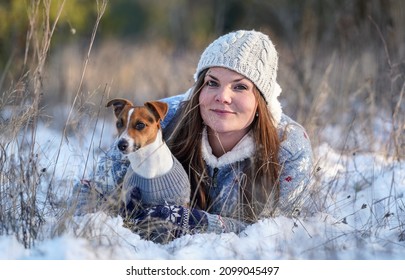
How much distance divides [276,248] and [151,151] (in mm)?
837

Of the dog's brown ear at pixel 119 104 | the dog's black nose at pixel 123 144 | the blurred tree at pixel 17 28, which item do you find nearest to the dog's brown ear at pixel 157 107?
the dog's brown ear at pixel 119 104

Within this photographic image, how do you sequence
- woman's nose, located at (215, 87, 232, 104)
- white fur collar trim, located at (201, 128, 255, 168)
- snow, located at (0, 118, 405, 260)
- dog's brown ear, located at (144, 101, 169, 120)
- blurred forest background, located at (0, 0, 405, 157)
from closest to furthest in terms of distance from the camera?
snow, located at (0, 118, 405, 260) → dog's brown ear, located at (144, 101, 169, 120) → woman's nose, located at (215, 87, 232, 104) → white fur collar trim, located at (201, 128, 255, 168) → blurred forest background, located at (0, 0, 405, 157)

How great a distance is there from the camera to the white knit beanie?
3.86m

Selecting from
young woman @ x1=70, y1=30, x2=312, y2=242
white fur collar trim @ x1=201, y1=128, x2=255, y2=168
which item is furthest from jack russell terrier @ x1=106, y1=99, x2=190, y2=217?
white fur collar trim @ x1=201, y1=128, x2=255, y2=168

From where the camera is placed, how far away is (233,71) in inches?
153

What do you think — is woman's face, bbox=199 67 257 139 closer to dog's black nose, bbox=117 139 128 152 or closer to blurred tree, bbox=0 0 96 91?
dog's black nose, bbox=117 139 128 152

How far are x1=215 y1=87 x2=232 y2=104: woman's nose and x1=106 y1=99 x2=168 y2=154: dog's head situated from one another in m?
0.45

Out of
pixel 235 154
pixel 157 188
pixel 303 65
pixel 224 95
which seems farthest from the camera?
pixel 303 65

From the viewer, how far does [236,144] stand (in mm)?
4043

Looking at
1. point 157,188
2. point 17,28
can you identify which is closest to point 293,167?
point 157,188

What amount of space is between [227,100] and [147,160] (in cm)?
64

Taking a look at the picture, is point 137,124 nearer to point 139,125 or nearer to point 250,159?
point 139,125

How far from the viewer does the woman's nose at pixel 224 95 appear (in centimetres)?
381

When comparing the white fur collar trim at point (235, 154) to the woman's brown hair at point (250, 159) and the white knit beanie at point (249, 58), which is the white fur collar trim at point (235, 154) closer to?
the woman's brown hair at point (250, 159)
